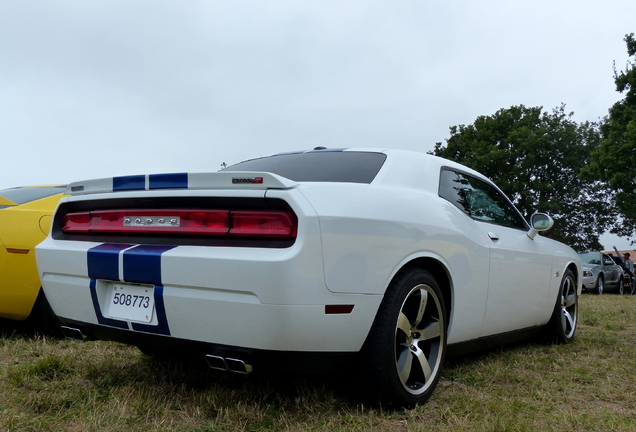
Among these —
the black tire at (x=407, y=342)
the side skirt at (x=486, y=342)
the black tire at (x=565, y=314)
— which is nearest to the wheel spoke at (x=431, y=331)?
the black tire at (x=407, y=342)

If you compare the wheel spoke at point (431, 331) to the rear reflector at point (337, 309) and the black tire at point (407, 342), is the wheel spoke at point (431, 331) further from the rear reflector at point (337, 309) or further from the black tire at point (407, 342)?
the rear reflector at point (337, 309)

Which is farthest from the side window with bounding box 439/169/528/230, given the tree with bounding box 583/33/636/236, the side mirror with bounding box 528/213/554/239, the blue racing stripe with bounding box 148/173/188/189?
the tree with bounding box 583/33/636/236

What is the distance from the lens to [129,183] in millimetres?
2666

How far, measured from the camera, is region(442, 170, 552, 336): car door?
346 cm

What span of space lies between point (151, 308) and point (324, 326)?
77 centimetres

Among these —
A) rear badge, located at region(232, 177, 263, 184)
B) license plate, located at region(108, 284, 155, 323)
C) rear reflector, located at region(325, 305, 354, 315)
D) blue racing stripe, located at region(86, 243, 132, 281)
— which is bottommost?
license plate, located at region(108, 284, 155, 323)

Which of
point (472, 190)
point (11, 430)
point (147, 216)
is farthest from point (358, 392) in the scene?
point (472, 190)

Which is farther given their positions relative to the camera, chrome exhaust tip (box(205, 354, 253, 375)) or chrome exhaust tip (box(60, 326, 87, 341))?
chrome exhaust tip (box(60, 326, 87, 341))

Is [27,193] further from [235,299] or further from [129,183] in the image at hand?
[235,299]

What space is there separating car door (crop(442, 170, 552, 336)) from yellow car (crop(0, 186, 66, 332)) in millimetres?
2898

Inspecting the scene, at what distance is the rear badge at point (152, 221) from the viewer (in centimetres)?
247

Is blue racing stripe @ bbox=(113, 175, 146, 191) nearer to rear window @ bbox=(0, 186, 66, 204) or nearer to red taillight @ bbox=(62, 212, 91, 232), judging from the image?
red taillight @ bbox=(62, 212, 91, 232)

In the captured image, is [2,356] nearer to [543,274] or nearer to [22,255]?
[22,255]

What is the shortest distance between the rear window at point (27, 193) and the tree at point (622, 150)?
18.1 meters
